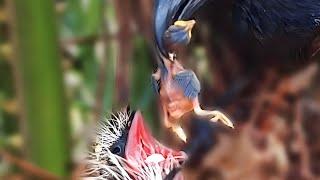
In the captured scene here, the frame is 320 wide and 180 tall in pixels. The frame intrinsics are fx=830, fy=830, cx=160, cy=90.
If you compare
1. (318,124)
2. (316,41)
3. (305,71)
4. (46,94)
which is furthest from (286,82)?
(316,41)

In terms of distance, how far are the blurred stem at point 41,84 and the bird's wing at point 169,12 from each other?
1.56 ft

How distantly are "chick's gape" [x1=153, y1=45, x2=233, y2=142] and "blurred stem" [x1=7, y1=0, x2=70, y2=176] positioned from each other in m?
0.47

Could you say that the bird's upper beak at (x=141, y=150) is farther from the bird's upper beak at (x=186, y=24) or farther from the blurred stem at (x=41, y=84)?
the blurred stem at (x=41, y=84)

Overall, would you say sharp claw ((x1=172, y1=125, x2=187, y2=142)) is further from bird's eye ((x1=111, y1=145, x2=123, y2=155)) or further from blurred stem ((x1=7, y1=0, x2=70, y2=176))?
blurred stem ((x1=7, y1=0, x2=70, y2=176))

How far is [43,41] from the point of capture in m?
0.76

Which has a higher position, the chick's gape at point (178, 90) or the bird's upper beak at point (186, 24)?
the bird's upper beak at point (186, 24)

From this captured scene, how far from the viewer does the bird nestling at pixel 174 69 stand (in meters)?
0.27

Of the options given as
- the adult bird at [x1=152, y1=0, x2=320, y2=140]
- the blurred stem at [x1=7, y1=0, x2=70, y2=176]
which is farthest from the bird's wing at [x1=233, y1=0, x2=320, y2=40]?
the blurred stem at [x1=7, y1=0, x2=70, y2=176]

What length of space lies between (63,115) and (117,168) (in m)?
0.53

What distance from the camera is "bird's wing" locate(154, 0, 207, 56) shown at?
0.27m

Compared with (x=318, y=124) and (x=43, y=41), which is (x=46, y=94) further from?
(x=318, y=124)

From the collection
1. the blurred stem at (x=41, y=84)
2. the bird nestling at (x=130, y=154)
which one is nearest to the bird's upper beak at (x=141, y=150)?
the bird nestling at (x=130, y=154)

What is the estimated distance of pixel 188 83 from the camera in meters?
0.28

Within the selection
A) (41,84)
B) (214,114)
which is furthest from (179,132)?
(41,84)
